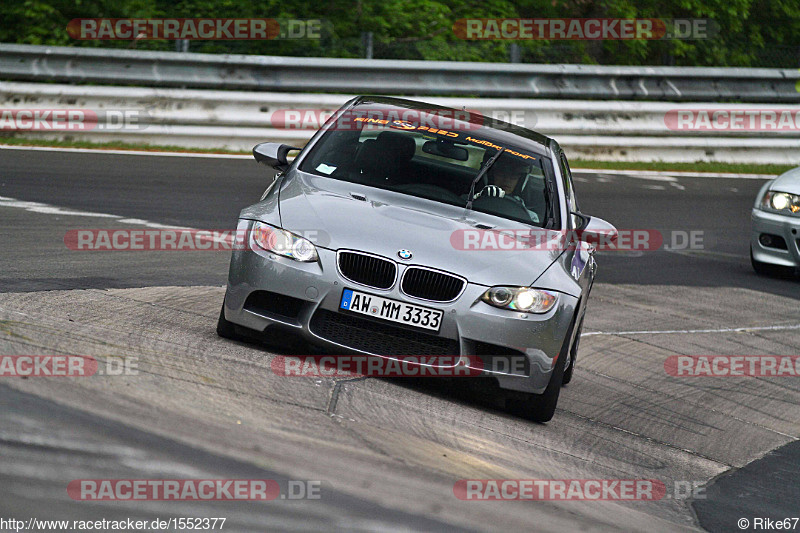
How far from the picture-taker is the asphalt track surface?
13.5 feet

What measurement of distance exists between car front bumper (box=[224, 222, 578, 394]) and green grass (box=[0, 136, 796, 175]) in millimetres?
9391

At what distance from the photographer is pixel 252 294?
20.1 ft

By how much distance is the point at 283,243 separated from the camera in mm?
6105

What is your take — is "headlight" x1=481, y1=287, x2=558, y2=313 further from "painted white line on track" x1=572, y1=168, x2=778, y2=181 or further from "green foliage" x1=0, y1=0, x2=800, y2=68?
"green foliage" x1=0, y1=0, x2=800, y2=68

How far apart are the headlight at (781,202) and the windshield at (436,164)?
16.7 ft

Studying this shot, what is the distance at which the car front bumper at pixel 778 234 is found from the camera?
11.7 metres

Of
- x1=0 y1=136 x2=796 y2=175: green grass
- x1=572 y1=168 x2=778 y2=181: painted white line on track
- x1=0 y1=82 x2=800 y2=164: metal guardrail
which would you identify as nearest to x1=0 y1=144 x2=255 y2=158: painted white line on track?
x1=0 y1=136 x2=796 y2=175: green grass

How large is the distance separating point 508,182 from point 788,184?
5719 mm

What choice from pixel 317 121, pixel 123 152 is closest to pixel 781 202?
pixel 317 121

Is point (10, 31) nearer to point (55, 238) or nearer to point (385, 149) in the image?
point (55, 238)

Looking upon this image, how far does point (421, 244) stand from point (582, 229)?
4.77 feet

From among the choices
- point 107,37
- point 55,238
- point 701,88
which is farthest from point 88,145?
point 701,88

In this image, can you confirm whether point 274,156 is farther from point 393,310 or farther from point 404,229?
point 393,310


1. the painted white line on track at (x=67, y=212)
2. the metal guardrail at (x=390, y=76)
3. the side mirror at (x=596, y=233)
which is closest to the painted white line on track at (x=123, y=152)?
the metal guardrail at (x=390, y=76)
